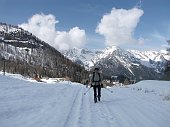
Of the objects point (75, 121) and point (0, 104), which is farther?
point (0, 104)

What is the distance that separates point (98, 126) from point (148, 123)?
1918 millimetres

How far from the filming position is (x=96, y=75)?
21.0m

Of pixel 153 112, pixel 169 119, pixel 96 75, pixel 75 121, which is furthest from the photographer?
pixel 96 75

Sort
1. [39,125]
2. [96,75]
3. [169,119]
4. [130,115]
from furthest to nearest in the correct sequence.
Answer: [96,75]
[130,115]
[169,119]
[39,125]

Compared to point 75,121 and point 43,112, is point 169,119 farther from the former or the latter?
point 43,112

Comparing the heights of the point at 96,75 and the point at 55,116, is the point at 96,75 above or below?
above

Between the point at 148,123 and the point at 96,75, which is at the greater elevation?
the point at 96,75

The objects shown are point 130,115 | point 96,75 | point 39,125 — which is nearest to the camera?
point 39,125

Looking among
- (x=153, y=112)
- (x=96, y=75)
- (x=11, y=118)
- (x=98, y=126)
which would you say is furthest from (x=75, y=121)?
(x=96, y=75)

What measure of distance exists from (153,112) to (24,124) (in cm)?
620

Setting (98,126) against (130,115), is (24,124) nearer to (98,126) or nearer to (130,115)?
(98,126)

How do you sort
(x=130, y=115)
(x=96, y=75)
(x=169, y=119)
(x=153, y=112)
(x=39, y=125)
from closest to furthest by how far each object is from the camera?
(x=39, y=125)
(x=169, y=119)
(x=130, y=115)
(x=153, y=112)
(x=96, y=75)

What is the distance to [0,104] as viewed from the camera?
15.3 m

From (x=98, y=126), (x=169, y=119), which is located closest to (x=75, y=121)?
(x=98, y=126)
